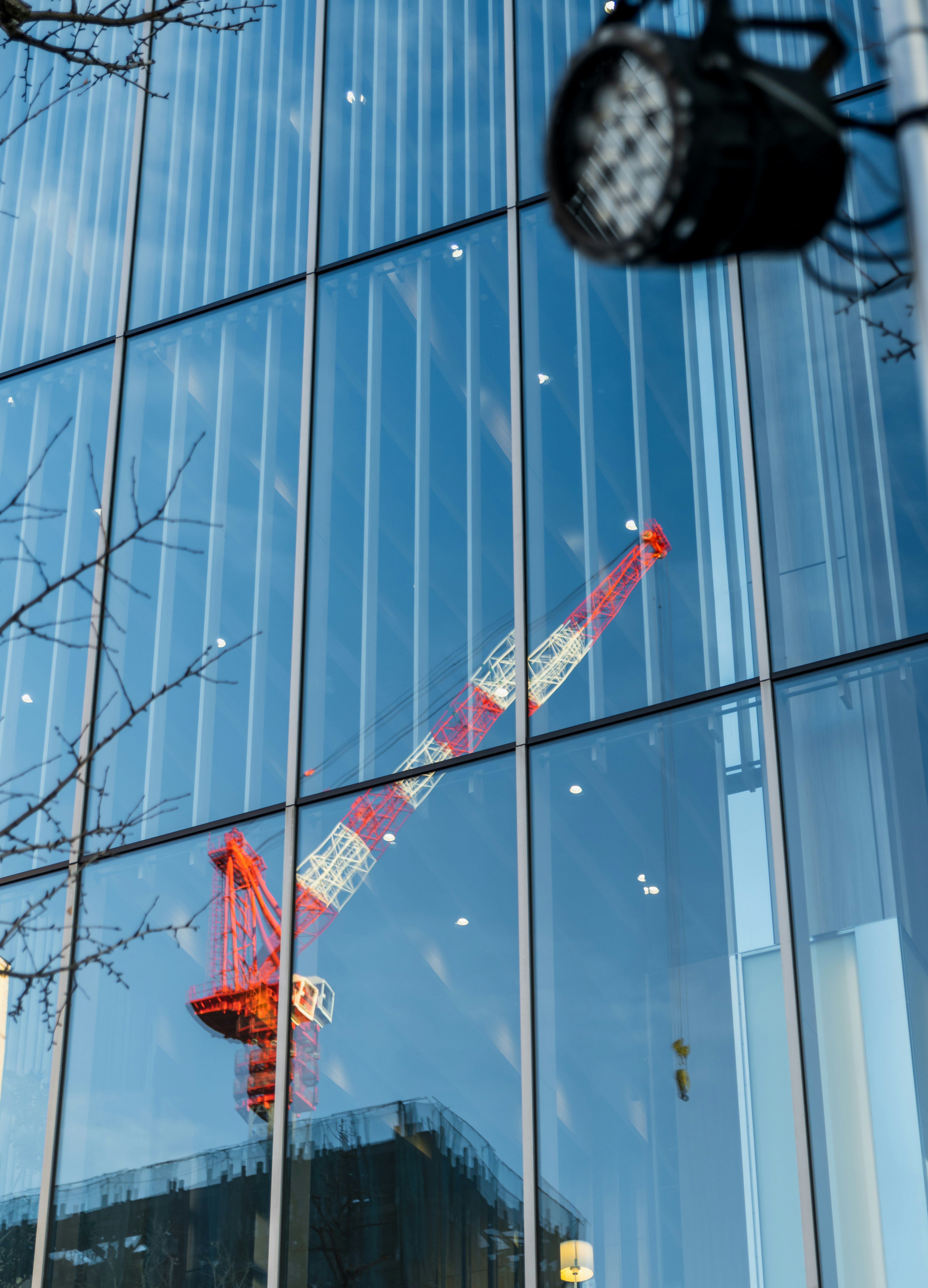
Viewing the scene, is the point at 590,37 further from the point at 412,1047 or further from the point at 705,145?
the point at 705,145

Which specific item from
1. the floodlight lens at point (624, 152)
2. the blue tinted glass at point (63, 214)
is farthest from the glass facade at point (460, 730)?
the floodlight lens at point (624, 152)

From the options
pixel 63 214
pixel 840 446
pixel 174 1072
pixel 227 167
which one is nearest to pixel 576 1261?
pixel 174 1072

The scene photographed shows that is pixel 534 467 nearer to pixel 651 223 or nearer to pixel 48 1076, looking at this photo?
pixel 48 1076

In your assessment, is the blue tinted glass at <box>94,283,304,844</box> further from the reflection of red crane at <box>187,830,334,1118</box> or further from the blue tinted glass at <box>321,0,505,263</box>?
the blue tinted glass at <box>321,0,505,263</box>

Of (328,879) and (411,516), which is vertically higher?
(411,516)

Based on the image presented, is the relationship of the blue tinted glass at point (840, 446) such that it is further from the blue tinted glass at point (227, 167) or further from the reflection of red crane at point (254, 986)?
the blue tinted glass at point (227, 167)

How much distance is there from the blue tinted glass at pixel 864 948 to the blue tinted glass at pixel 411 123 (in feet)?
13.4

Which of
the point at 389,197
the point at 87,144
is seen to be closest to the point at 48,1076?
the point at 389,197

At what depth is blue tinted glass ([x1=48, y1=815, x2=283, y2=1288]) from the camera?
7402 millimetres

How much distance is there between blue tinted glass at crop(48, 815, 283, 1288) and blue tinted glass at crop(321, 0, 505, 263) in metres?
4.00

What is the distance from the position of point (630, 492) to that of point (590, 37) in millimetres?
2576

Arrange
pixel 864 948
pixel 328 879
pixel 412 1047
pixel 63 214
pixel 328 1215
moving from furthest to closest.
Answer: pixel 63 214 < pixel 328 879 < pixel 412 1047 < pixel 328 1215 < pixel 864 948

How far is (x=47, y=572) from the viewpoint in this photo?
31.5 feet

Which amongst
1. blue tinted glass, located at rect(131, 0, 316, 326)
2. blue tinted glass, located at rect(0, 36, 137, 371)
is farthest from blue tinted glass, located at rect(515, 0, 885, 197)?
blue tinted glass, located at rect(0, 36, 137, 371)
